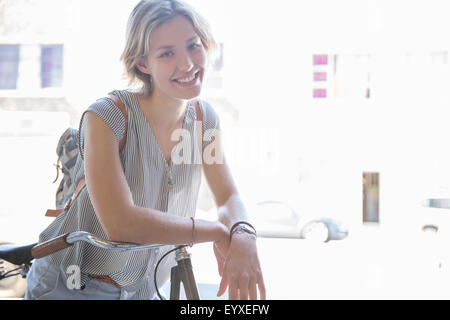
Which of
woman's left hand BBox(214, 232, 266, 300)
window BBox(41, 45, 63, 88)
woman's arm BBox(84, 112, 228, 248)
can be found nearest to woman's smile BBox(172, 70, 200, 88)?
woman's arm BBox(84, 112, 228, 248)

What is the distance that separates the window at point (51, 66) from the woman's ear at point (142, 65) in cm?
212

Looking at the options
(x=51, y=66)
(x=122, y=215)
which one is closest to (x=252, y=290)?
(x=122, y=215)

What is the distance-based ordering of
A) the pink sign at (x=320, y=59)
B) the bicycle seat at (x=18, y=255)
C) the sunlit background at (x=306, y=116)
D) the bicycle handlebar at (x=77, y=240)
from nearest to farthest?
the bicycle handlebar at (x=77, y=240) → the bicycle seat at (x=18, y=255) → the sunlit background at (x=306, y=116) → the pink sign at (x=320, y=59)

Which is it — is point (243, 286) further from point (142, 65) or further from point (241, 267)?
point (142, 65)

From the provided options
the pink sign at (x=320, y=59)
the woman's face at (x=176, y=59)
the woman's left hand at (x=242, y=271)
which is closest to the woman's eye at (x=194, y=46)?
the woman's face at (x=176, y=59)

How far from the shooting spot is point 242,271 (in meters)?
0.67

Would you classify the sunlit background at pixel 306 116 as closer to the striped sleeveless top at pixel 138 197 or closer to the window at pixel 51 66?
the window at pixel 51 66

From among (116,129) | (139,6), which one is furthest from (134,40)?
(116,129)

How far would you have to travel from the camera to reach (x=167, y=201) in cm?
83

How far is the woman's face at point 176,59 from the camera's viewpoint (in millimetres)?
783

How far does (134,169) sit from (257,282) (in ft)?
0.93

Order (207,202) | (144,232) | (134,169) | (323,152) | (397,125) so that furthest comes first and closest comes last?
1. (323,152)
2. (397,125)
3. (207,202)
4. (134,169)
5. (144,232)

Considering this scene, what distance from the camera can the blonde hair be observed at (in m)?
0.78
